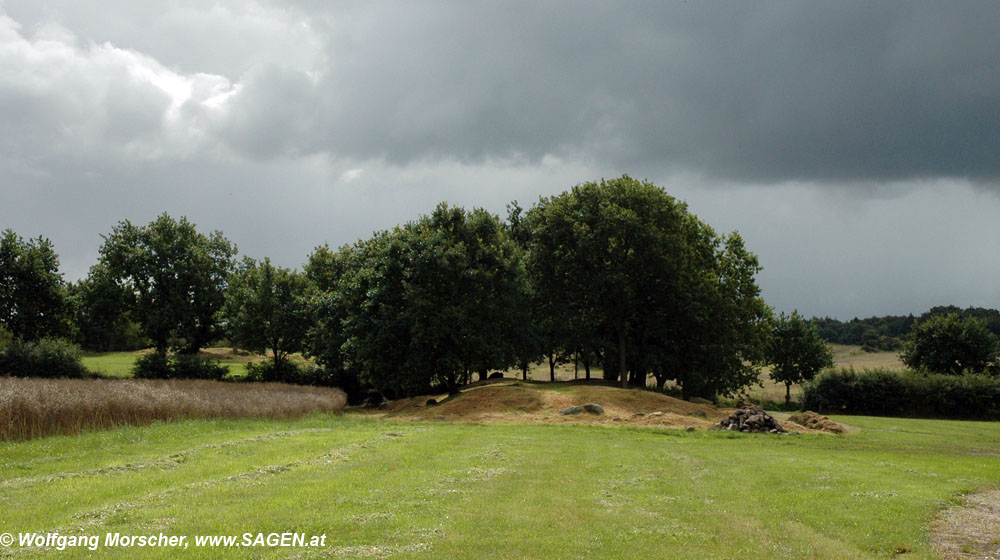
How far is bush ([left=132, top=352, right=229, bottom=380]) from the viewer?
53.9 m

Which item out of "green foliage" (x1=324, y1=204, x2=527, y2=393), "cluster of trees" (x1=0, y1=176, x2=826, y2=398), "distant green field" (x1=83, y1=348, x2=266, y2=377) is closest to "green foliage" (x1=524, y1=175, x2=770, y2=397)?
"cluster of trees" (x1=0, y1=176, x2=826, y2=398)

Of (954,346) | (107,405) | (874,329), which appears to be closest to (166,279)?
(107,405)

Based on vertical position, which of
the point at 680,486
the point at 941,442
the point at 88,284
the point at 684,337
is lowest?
the point at 941,442

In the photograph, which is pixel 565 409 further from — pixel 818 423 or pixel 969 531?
pixel 969 531

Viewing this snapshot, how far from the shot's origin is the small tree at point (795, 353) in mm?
62812

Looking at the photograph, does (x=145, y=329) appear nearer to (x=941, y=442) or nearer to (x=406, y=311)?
(x=406, y=311)

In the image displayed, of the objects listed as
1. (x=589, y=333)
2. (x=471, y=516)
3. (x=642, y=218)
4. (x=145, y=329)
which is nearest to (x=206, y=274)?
(x=145, y=329)

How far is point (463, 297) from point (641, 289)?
14.8 metres

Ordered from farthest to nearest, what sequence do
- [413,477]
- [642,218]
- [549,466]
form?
[642,218]
[549,466]
[413,477]

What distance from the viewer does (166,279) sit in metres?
57.9

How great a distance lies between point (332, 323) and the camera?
48.8 m

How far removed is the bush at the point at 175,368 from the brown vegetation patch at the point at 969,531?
54876 mm

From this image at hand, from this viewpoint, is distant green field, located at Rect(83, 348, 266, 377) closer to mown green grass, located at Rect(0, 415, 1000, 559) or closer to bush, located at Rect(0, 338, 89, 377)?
bush, located at Rect(0, 338, 89, 377)

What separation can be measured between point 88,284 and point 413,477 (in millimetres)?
59021
